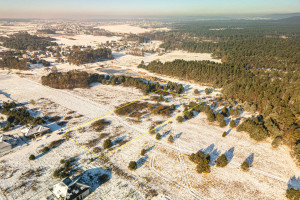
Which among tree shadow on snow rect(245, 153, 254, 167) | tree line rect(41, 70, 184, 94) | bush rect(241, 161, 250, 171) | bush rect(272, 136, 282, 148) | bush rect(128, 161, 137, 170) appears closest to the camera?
bush rect(241, 161, 250, 171)

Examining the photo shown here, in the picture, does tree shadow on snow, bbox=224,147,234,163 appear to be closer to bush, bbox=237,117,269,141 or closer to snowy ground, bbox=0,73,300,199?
snowy ground, bbox=0,73,300,199

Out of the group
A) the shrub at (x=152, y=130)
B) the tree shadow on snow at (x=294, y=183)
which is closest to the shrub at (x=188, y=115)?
the shrub at (x=152, y=130)

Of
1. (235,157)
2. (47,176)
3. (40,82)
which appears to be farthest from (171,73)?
(47,176)

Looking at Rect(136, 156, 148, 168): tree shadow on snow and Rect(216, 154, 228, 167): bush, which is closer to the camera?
Rect(216, 154, 228, 167): bush

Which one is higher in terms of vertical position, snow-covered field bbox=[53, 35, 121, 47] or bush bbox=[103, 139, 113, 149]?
snow-covered field bbox=[53, 35, 121, 47]

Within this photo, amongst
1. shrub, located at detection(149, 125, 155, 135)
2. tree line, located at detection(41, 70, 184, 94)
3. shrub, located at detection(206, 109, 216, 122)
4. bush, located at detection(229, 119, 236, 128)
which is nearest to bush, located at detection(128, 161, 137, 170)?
shrub, located at detection(149, 125, 155, 135)

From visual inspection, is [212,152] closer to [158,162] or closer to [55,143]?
[158,162]

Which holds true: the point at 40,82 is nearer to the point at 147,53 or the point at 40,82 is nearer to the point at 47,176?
the point at 47,176

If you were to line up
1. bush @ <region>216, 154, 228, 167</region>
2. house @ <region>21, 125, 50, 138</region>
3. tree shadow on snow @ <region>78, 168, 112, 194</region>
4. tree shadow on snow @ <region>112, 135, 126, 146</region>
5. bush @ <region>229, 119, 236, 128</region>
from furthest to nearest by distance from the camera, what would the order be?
1. bush @ <region>229, 119, 236, 128</region>
2. house @ <region>21, 125, 50, 138</region>
3. tree shadow on snow @ <region>112, 135, 126, 146</region>
4. bush @ <region>216, 154, 228, 167</region>
5. tree shadow on snow @ <region>78, 168, 112, 194</region>
